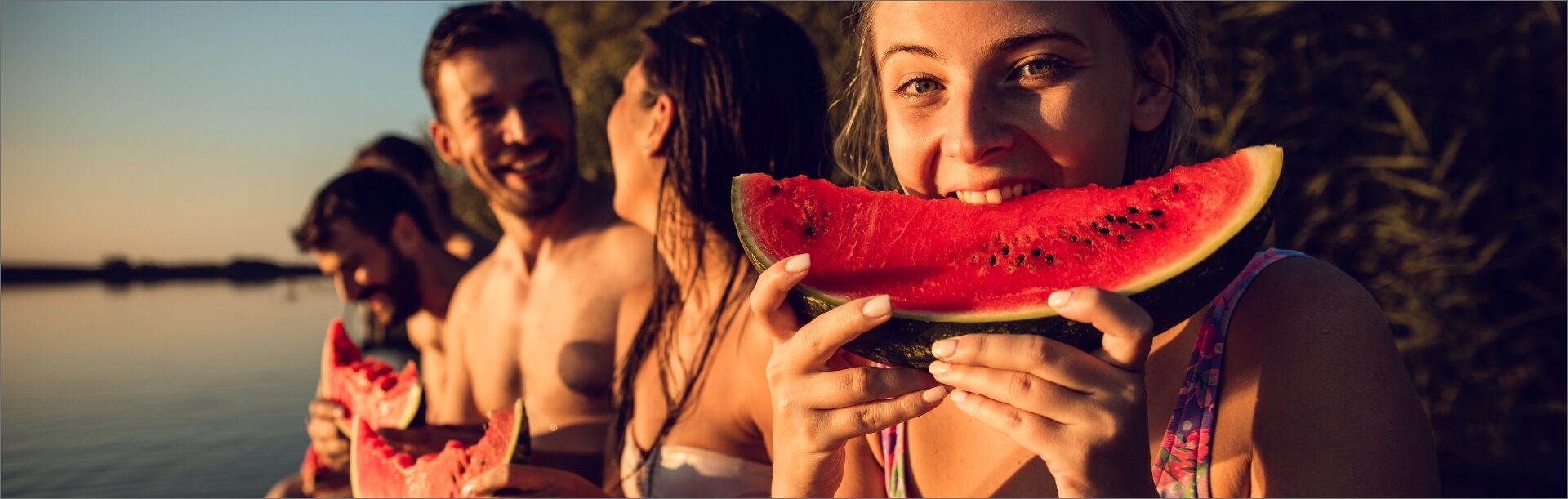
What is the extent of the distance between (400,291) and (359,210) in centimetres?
53

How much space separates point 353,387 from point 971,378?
373cm

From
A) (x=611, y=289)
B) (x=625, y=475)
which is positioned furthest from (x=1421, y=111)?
(x=625, y=475)

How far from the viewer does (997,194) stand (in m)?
1.79

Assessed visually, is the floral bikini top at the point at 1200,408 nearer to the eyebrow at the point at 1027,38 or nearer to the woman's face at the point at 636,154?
A: the eyebrow at the point at 1027,38

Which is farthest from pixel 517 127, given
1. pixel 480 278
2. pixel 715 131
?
pixel 715 131

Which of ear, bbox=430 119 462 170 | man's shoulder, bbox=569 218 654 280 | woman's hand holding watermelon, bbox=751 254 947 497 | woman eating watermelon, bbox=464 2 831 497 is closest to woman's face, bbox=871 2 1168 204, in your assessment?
woman's hand holding watermelon, bbox=751 254 947 497

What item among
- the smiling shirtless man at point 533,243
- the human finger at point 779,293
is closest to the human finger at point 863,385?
the human finger at point 779,293

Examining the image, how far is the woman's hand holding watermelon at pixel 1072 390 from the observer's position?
1313mm

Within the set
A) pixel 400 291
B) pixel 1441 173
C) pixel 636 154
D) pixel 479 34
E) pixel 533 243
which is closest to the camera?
pixel 636 154

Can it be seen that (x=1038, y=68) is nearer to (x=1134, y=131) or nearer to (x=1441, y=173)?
(x=1134, y=131)

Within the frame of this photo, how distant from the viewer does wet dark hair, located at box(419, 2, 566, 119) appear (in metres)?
4.50

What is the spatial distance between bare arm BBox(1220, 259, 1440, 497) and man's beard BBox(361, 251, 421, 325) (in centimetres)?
497

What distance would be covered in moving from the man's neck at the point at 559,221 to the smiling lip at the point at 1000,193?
9.25 feet

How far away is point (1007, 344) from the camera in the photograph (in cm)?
132
